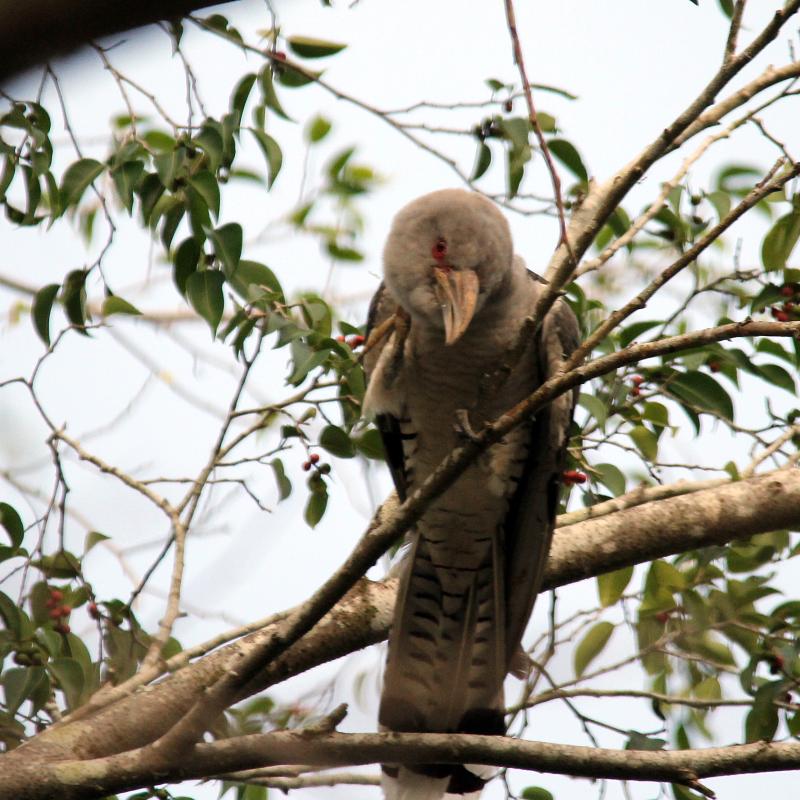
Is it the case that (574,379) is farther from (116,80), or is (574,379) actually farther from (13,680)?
(116,80)

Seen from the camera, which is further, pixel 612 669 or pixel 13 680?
pixel 612 669

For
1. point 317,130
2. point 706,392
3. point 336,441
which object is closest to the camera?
point 336,441

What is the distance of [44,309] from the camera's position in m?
3.81

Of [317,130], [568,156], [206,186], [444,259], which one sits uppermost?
[317,130]

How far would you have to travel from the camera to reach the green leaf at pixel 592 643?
405cm

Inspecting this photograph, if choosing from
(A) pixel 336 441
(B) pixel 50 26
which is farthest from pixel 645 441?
(B) pixel 50 26

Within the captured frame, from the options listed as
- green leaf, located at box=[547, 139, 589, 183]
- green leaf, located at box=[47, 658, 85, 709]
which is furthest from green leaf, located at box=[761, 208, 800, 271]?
green leaf, located at box=[47, 658, 85, 709]

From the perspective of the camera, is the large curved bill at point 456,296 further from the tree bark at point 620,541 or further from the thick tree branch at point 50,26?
the thick tree branch at point 50,26

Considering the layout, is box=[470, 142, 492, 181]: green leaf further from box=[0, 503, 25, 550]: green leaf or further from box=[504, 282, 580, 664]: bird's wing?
box=[0, 503, 25, 550]: green leaf

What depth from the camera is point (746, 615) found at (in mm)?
4082

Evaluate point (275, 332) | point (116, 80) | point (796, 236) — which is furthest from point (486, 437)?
point (116, 80)

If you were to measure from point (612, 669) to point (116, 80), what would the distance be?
2.81 meters

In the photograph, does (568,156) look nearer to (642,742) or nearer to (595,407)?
(595,407)

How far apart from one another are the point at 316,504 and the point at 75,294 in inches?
47.3
